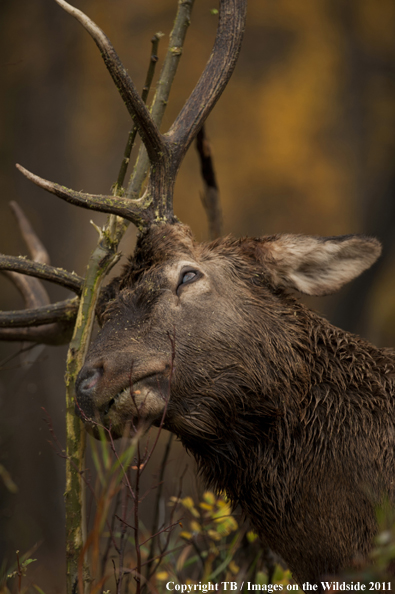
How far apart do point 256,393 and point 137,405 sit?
53 cm

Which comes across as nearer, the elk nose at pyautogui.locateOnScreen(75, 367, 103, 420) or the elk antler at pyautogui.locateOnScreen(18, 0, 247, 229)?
the elk nose at pyautogui.locateOnScreen(75, 367, 103, 420)

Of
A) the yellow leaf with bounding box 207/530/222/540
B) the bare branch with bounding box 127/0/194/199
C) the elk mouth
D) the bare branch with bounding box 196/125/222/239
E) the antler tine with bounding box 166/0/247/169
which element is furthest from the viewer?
the bare branch with bounding box 196/125/222/239

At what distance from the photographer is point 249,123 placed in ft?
22.3

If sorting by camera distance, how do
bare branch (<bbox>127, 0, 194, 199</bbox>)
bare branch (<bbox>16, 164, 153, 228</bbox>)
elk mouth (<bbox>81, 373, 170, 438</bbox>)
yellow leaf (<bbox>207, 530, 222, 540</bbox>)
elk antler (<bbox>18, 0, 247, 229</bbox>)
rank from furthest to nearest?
1. yellow leaf (<bbox>207, 530, 222, 540</bbox>)
2. bare branch (<bbox>127, 0, 194, 199</bbox>)
3. elk antler (<bbox>18, 0, 247, 229</bbox>)
4. bare branch (<bbox>16, 164, 153, 228</bbox>)
5. elk mouth (<bbox>81, 373, 170, 438</bbox>)

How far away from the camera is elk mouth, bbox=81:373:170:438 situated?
7.04 feet

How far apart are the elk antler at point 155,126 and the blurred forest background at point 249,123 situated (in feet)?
12.3

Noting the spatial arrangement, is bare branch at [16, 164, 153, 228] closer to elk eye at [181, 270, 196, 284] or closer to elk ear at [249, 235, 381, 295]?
elk eye at [181, 270, 196, 284]

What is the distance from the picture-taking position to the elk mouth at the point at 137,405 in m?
2.14

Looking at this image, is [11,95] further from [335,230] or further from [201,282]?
[201,282]

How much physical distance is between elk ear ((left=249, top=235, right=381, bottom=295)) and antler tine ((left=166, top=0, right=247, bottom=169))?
71cm

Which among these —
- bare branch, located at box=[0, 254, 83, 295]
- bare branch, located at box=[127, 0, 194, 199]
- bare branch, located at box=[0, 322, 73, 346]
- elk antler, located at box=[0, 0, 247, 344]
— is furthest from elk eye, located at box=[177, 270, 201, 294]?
bare branch, located at box=[0, 322, 73, 346]

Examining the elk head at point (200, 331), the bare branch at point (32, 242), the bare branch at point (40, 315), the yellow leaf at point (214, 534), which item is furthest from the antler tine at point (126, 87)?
the yellow leaf at point (214, 534)

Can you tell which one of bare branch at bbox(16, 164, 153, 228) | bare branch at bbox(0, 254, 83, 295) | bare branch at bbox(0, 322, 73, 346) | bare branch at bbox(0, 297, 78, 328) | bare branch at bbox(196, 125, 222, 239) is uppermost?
bare branch at bbox(196, 125, 222, 239)

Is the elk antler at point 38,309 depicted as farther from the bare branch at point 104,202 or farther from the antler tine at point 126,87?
the antler tine at point 126,87
